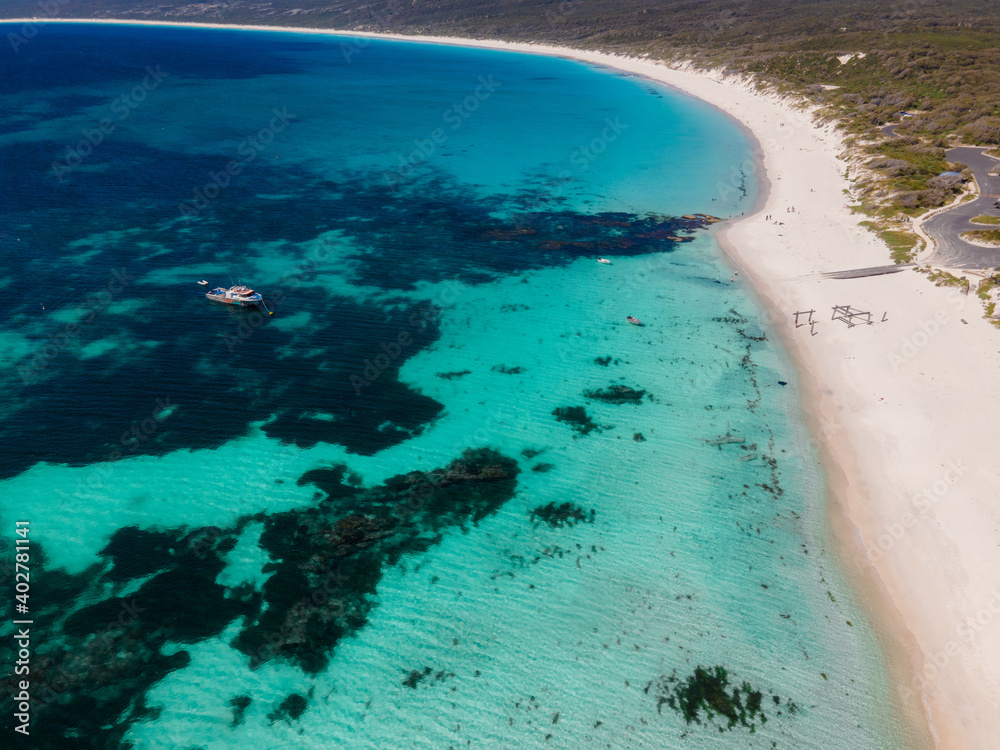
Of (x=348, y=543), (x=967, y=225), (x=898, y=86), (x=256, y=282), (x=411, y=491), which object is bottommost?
(x=348, y=543)

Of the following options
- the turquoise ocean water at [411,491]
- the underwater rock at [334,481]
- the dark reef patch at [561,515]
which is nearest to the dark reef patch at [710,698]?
the turquoise ocean water at [411,491]

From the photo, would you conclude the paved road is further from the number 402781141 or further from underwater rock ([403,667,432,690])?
→ the number 402781141

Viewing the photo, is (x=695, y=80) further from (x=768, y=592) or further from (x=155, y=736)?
(x=155, y=736)

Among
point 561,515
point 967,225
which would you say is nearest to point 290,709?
point 561,515

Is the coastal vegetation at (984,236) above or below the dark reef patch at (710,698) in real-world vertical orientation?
above

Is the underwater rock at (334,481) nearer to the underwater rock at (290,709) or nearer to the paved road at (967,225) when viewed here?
the underwater rock at (290,709)

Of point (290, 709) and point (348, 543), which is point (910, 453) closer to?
point (348, 543)

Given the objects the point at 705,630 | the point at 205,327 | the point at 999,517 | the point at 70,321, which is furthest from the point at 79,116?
the point at 999,517
